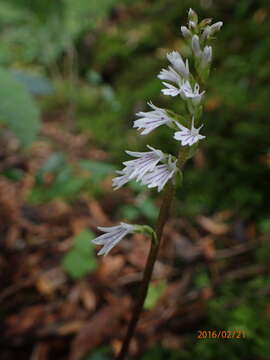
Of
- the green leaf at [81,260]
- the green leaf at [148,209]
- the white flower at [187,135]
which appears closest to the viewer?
the white flower at [187,135]

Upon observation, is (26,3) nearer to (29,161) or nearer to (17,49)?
(29,161)

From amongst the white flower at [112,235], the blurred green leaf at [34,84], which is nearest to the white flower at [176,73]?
the white flower at [112,235]

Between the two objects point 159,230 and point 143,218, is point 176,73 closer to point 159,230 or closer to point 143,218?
point 159,230

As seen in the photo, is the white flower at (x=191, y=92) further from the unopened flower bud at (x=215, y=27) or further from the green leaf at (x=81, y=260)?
the green leaf at (x=81, y=260)

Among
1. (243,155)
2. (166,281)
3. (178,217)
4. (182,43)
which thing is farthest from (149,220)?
(182,43)

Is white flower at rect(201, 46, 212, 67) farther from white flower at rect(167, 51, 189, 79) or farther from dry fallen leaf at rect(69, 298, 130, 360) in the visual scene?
dry fallen leaf at rect(69, 298, 130, 360)

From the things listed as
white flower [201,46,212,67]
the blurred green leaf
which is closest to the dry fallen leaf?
white flower [201,46,212,67]
